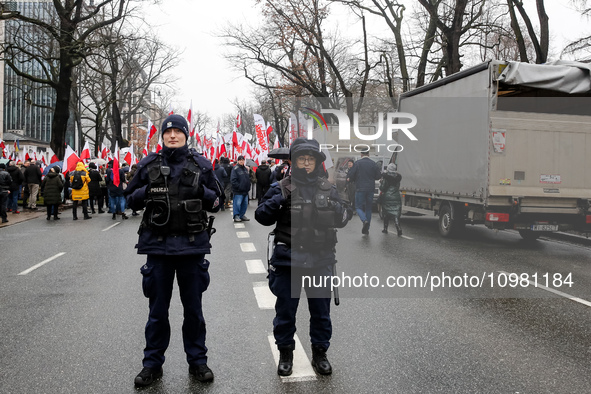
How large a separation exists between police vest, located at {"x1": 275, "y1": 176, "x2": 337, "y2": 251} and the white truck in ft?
23.6

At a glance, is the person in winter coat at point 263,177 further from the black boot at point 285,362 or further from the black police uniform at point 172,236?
the black boot at point 285,362

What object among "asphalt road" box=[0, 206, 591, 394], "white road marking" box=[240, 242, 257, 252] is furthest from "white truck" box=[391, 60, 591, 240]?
"white road marking" box=[240, 242, 257, 252]

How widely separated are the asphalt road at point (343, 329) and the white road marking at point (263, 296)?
25 mm

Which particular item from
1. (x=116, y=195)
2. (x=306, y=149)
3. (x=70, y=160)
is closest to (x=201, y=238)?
(x=306, y=149)

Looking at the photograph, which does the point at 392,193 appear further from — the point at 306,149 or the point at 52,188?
the point at 52,188

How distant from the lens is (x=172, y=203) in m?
4.12

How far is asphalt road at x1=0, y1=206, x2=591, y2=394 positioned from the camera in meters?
4.12

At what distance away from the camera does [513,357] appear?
4637mm

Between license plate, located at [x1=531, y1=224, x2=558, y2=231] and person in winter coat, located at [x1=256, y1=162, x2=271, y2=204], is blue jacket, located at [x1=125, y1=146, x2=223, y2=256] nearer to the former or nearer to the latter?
license plate, located at [x1=531, y1=224, x2=558, y2=231]

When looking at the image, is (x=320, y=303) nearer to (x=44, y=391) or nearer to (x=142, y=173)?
(x=142, y=173)

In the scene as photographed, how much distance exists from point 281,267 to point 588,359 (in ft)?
8.34

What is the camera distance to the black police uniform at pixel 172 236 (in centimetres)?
410

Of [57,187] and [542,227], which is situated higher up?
[57,187]

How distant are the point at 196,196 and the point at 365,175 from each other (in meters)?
9.58
